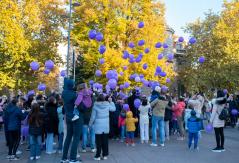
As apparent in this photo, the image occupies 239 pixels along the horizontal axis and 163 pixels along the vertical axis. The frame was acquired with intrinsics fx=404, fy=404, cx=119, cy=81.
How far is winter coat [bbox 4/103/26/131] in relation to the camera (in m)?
11.6

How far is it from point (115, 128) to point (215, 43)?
29.1m

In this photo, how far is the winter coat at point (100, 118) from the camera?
11070 mm

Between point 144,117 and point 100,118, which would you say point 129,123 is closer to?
point 144,117

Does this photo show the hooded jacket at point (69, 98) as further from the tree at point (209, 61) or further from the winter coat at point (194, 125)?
the tree at point (209, 61)

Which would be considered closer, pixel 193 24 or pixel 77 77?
pixel 77 77

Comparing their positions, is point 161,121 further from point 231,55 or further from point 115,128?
point 231,55

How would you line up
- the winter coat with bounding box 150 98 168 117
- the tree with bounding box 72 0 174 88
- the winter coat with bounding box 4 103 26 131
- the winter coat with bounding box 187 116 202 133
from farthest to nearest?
the tree with bounding box 72 0 174 88 → the winter coat with bounding box 150 98 168 117 → the winter coat with bounding box 187 116 202 133 → the winter coat with bounding box 4 103 26 131

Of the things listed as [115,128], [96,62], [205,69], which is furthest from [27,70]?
[115,128]

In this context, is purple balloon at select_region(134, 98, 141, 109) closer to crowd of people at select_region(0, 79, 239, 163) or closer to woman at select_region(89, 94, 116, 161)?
crowd of people at select_region(0, 79, 239, 163)

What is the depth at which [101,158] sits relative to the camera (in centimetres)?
1129

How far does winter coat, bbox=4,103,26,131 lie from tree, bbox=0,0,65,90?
1564cm

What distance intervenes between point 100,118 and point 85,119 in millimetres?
1346

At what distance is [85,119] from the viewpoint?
12398 millimetres

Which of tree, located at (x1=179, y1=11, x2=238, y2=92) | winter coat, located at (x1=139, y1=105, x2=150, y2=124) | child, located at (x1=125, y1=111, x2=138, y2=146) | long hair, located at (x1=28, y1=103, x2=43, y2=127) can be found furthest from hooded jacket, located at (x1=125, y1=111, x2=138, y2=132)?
tree, located at (x1=179, y1=11, x2=238, y2=92)
